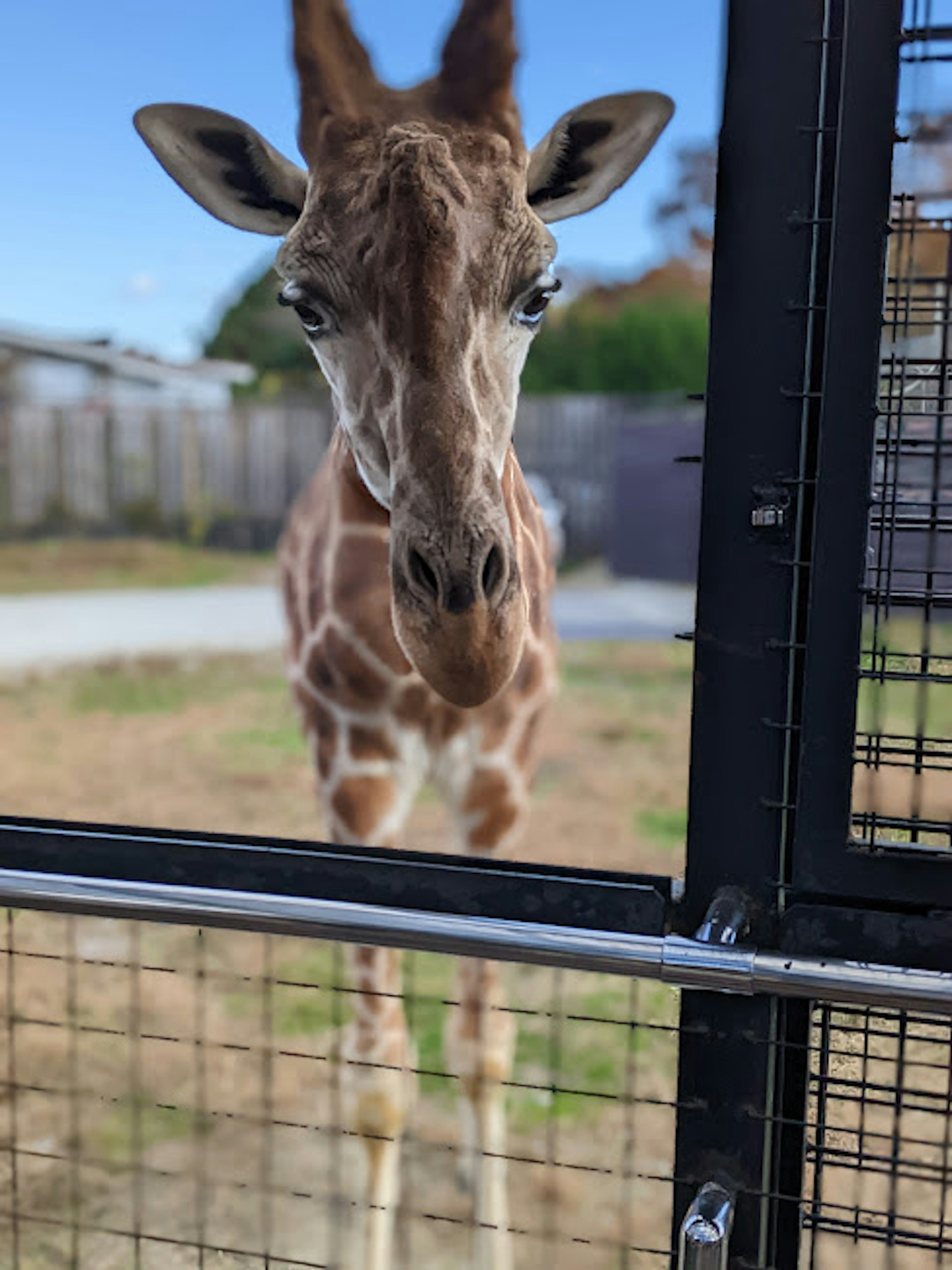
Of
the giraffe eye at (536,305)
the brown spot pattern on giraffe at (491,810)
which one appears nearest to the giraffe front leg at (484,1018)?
the brown spot pattern on giraffe at (491,810)

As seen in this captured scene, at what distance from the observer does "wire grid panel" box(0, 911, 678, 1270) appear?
1442 millimetres

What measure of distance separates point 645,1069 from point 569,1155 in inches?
11.3

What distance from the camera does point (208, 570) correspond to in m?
3.43

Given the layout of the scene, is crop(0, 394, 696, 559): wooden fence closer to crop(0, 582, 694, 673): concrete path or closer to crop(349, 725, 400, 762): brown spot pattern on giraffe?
crop(0, 582, 694, 673): concrete path

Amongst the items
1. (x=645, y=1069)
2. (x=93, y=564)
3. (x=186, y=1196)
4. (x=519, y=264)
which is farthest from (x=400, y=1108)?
(x=93, y=564)

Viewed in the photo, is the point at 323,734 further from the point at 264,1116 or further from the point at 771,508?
the point at 771,508

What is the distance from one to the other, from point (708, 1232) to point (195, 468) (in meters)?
2.48

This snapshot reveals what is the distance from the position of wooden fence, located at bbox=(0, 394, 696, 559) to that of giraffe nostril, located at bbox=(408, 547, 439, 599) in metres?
1.37

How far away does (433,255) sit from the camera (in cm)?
120

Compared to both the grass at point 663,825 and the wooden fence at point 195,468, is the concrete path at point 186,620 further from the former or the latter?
the grass at point 663,825

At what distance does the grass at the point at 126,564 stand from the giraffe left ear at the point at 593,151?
6.49ft

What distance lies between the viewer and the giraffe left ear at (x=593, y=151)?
1245mm

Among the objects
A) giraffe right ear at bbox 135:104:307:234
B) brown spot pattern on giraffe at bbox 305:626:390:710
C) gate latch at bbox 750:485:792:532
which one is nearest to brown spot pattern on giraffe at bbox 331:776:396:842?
brown spot pattern on giraffe at bbox 305:626:390:710

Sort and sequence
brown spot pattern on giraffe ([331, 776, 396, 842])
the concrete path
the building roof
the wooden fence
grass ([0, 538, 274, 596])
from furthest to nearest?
the concrete path, grass ([0, 538, 274, 596]), the wooden fence, the building roof, brown spot pattern on giraffe ([331, 776, 396, 842])
